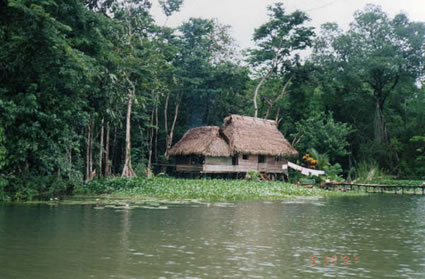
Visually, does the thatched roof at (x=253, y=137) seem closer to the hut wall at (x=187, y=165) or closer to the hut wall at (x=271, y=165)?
the hut wall at (x=271, y=165)

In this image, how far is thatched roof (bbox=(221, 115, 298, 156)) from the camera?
35219 millimetres

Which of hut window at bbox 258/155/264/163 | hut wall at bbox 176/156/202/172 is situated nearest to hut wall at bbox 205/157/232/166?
hut wall at bbox 176/156/202/172

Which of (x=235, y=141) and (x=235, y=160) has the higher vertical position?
(x=235, y=141)

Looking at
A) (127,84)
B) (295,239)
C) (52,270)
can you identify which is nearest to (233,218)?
(295,239)

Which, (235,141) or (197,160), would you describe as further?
(197,160)

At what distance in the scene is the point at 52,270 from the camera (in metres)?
6.57

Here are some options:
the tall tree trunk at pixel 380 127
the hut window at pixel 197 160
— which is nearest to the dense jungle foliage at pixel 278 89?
the tall tree trunk at pixel 380 127

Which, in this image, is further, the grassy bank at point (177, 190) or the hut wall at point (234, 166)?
the hut wall at point (234, 166)

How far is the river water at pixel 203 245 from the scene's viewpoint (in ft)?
22.1

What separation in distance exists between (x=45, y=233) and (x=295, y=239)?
4809 mm

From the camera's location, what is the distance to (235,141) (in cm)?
3503

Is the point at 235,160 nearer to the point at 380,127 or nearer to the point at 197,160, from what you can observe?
the point at 197,160

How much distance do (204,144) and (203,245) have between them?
85.2ft

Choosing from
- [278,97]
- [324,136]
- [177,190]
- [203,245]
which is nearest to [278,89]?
[278,97]
